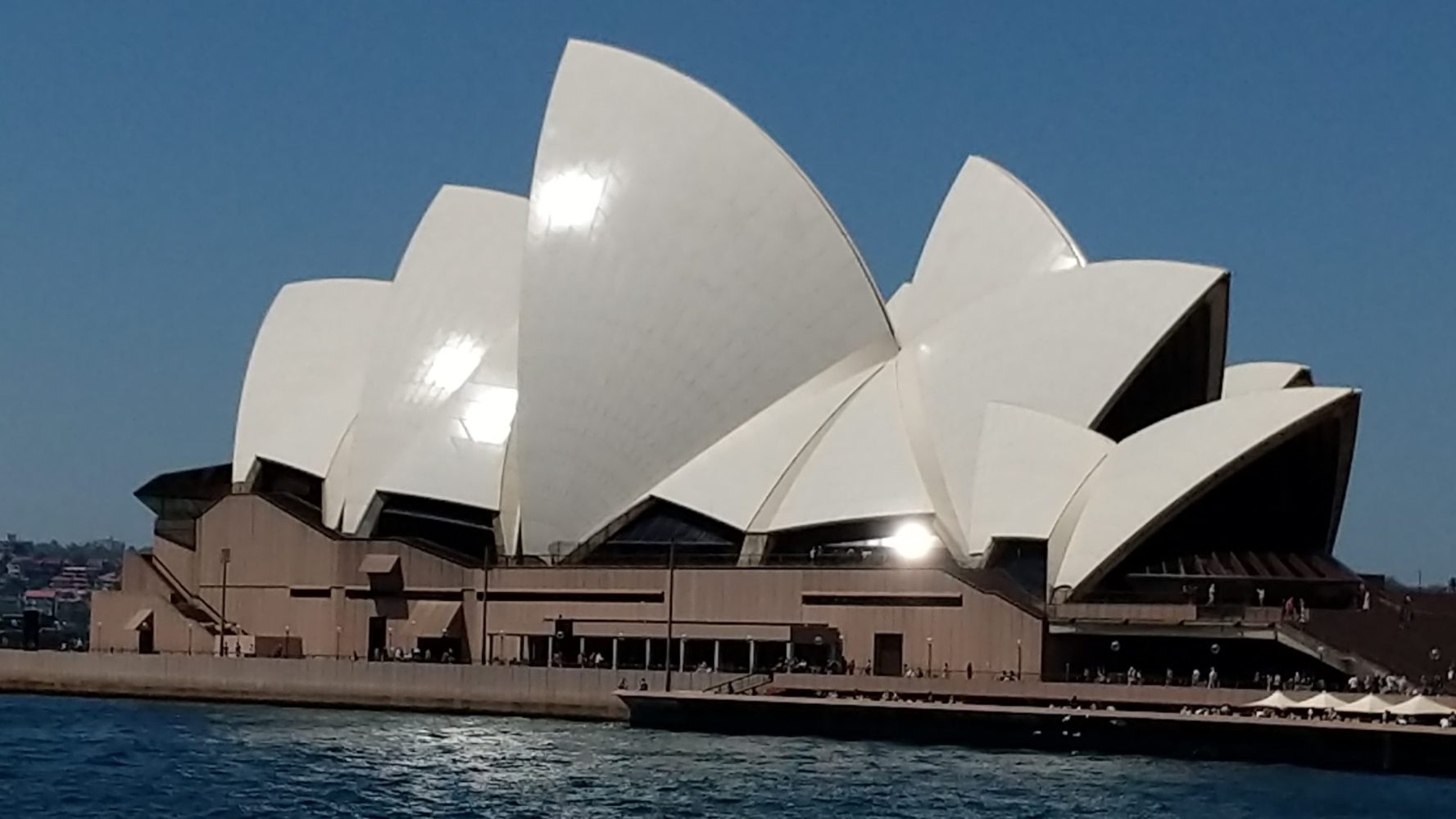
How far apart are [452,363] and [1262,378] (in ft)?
70.6

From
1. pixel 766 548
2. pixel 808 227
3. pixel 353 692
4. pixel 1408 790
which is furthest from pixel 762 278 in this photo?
pixel 1408 790

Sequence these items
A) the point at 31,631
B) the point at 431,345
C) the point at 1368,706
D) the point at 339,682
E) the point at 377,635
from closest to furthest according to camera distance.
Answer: the point at 1368,706, the point at 339,682, the point at 377,635, the point at 431,345, the point at 31,631

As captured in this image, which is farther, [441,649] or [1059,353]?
[441,649]

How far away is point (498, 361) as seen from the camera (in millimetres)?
62094

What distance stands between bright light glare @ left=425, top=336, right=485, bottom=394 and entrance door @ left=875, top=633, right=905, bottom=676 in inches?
550

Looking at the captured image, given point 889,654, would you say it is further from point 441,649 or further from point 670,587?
point 441,649

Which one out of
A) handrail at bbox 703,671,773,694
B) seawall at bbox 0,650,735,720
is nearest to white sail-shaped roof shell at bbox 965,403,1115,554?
handrail at bbox 703,671,773,694

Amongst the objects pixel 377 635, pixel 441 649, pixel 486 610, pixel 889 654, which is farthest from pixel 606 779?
pixel 377 635

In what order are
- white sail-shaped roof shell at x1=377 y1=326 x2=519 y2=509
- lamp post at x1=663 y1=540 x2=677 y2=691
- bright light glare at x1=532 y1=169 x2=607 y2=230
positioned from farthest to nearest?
1. white sail-shaped roof shell at x1=377 y1=326 x2=519 y2=509
2. bright light glare at x1=532 y1=169 x2=607 y2=230
3. lamp post at x1=663 y1=540 x2=677 y2=691

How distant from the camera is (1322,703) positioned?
147ft

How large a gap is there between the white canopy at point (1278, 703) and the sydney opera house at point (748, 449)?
5.11 m

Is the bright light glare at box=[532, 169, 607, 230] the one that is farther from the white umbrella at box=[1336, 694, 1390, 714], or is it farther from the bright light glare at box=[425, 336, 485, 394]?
the white umbrella at box=[1336, 694, 1390, 714]

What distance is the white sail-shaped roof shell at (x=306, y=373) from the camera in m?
66.4

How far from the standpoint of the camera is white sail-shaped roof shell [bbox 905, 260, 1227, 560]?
54.7 m
